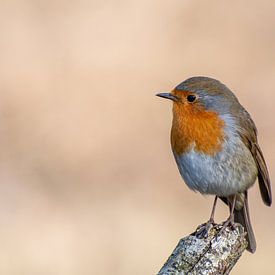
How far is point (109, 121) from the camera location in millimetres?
10688

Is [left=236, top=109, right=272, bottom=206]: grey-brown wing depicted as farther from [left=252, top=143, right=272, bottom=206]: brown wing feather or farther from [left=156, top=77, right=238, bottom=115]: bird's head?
[left=156, top=77, right=238, bottom=115]: bird's head

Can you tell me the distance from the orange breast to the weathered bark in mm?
1680

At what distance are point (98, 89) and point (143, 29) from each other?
1.21 m

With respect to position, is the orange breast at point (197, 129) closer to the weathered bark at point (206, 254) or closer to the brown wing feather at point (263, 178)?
the brown wing feather at point (263, 178)

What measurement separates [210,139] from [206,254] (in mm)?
2103

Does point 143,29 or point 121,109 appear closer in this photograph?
point 121,109

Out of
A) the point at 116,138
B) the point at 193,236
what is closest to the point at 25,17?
the point at 116,138

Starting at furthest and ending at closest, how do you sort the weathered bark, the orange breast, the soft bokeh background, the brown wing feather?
the soft bokeh background < the brown wing feather < the orange breast < the weathered bark

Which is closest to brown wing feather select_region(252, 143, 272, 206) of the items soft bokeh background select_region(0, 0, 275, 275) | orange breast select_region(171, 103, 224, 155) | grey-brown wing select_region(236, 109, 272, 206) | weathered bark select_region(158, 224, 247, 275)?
grey-brown wing select_region(236, 109, 272, 206)

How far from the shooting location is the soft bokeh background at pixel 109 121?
28.0ft

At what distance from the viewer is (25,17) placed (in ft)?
37.3

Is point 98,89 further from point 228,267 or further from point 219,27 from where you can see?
point 228,267

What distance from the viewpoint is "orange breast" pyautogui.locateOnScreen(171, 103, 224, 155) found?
5703 millimetres

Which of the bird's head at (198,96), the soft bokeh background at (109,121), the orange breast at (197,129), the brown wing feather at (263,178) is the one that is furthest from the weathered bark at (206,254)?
the soft bokeh background at (109,121)
